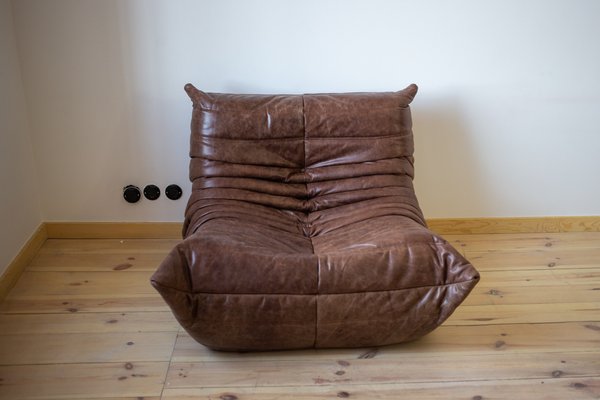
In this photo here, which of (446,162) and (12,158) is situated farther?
(446,162)

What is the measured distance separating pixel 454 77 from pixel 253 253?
4.52 feet

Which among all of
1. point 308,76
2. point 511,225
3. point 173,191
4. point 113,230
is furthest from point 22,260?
point 511,225

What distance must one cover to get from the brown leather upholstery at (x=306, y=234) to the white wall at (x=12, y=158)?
797 millimetres

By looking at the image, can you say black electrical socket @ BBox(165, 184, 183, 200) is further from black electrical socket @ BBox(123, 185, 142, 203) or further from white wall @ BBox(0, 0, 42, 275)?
white wall @ BBox(0, 0, 42, 275)

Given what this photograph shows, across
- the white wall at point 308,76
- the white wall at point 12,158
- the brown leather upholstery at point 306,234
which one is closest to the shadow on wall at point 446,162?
the white wall at point 308,76

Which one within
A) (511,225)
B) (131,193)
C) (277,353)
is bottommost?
(277,353)

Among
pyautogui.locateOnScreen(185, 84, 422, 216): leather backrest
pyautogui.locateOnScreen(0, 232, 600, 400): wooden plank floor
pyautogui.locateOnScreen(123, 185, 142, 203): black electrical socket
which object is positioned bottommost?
pyautogui.locateOnScreen(0, 232, 600, 400): wooden plank floor

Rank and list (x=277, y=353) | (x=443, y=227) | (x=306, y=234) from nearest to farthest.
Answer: (x=277, y=353) < (x=306, y=234) < (x=443, y=227)

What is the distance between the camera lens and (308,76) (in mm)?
2621

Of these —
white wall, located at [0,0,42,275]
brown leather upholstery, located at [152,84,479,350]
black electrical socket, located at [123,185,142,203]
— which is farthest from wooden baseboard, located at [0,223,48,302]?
brown leather upholstery, located at [152,84,479,350]

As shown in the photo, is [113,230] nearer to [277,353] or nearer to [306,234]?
[306,234]

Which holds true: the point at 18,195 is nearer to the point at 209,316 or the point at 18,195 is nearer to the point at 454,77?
the point at 209,316

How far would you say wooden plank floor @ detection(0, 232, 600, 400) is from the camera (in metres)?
1.87

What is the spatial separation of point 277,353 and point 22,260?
1.28 metres
